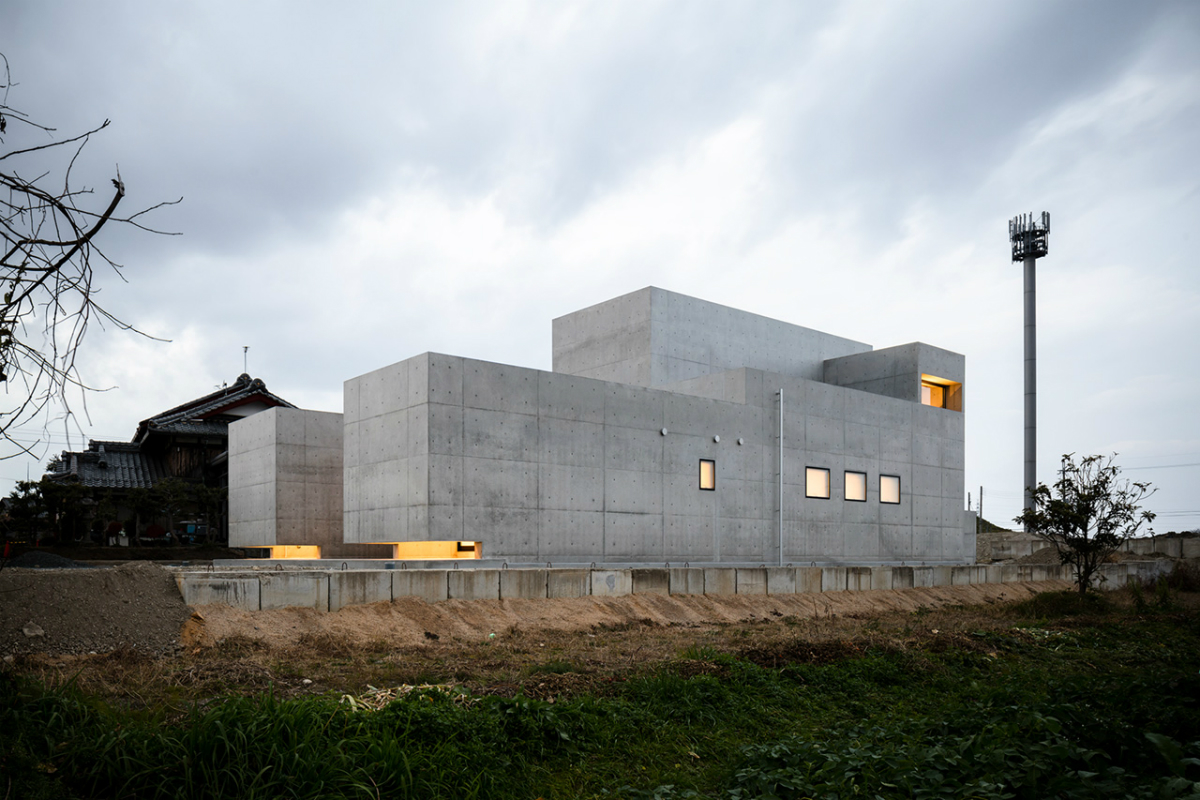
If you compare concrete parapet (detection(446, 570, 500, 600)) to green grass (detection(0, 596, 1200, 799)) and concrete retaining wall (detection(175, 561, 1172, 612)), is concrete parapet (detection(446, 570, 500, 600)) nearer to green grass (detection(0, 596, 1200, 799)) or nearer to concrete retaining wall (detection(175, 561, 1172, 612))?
concrete retaining wall (detection(175, 561, 1172, 612))

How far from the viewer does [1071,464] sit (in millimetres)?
19016

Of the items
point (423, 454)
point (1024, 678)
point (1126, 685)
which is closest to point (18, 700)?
point (1126, 685)

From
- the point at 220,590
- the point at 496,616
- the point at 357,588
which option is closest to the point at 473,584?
the point at 496,616

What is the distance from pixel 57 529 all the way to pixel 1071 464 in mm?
36125

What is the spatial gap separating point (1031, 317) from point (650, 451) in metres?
48.0

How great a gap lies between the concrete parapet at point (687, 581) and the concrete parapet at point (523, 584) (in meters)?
3.37

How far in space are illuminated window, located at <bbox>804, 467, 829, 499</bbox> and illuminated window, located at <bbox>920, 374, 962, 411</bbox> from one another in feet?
24.8

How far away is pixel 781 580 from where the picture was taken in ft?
63.3

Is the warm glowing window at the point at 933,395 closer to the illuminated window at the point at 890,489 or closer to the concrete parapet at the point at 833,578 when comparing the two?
the illuminated window at the point at 890,489

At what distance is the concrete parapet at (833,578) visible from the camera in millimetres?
20188

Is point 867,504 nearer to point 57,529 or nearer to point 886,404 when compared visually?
point 886,404

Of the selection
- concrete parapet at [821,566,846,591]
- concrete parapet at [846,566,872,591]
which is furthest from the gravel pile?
concrete parapet at [846,566,872,591]

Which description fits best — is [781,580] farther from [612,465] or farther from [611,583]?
[612,465]

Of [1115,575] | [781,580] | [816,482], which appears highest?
[816,482]
